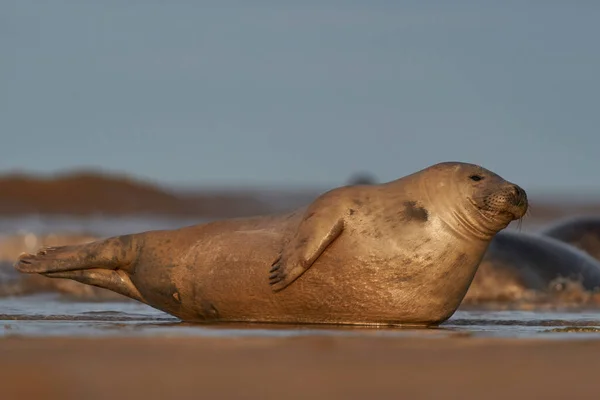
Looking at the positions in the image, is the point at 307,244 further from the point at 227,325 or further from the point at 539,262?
the point at 539,262

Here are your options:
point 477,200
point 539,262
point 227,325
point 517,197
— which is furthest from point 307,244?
point 539,262

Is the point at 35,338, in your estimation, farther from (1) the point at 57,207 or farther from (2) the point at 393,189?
(1) the point at 57,207

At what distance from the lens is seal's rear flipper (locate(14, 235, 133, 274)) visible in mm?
7277

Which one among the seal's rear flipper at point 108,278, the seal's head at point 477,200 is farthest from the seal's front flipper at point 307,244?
→ the seal's rear flipper at point 108,278

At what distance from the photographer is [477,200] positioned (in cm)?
664

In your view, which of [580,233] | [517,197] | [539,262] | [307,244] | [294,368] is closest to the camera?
[294,368]

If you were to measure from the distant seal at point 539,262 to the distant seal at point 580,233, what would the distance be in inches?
68.7

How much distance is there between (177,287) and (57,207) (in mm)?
20714

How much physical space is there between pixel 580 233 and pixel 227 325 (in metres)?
6.25

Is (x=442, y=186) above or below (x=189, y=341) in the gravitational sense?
above

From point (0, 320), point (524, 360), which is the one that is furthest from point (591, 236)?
point (524, 360)

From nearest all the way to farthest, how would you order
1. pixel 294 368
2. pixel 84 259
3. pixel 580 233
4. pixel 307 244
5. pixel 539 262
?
pixel 294 368 < pixel 307 244 < pixel 84 259 < pixel 539 262 < pixel 580 233

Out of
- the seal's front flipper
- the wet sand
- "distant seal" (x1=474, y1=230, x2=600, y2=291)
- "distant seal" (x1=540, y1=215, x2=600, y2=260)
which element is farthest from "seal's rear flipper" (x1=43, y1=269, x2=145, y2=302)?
"distant seal" (x1=540, y1=215, x2=600, y2=260)

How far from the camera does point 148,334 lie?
571cm
